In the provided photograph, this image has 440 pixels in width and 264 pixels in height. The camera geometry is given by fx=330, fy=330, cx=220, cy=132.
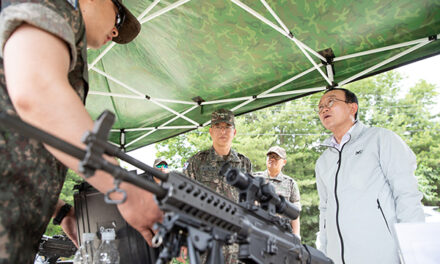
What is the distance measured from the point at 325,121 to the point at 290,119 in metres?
19.4

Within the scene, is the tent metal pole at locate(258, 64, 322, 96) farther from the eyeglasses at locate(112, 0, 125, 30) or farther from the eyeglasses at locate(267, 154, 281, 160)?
the eyeglasses at locate(112, 0, 125, 30)

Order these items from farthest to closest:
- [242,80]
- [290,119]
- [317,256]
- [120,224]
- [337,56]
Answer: [290,119] < [242,80] < [337,56] < [317,256] < [120,224]

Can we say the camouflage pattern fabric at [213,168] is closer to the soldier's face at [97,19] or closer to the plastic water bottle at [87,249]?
the plastic water bottle at [87,249]

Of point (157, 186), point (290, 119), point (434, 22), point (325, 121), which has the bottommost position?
point (157, 186)

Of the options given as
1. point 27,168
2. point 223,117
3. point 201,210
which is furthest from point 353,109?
point 27,168

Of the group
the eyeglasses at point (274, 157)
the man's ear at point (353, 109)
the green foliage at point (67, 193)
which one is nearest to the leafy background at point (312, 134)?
the green foliage at point (67, 193)

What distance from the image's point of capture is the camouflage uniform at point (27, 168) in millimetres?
955

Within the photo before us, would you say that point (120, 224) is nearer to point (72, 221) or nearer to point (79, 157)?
point (72, 221)

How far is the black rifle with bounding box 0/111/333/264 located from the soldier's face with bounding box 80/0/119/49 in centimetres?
59

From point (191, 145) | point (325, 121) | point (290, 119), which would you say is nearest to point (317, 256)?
point (325, 121)

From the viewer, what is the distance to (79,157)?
72 cm

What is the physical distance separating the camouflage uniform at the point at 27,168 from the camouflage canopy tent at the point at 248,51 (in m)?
2.43

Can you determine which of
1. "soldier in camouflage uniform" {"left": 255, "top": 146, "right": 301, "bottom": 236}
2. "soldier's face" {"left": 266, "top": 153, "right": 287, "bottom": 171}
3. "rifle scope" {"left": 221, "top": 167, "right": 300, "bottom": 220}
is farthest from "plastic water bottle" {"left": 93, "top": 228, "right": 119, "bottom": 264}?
"soldier's face" {"left": 266, "top": 153, "right": 287, "bottom": 171}

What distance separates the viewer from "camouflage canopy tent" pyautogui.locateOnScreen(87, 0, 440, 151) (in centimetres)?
327
